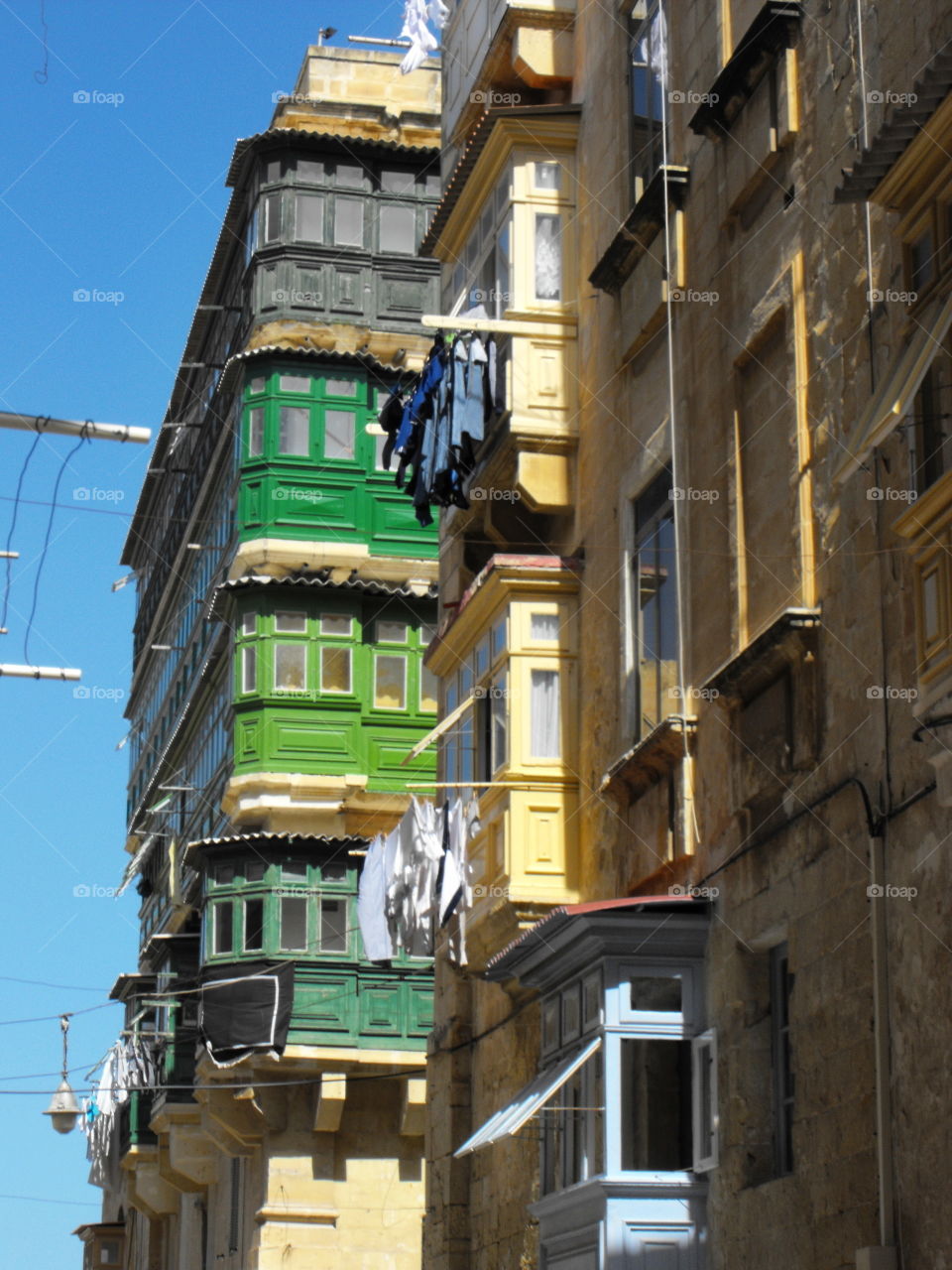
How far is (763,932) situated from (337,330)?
21.3 metres

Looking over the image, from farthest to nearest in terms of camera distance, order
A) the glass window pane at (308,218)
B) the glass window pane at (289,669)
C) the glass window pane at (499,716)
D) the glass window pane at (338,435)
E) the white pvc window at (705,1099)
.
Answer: the glass window pane at (308,218)
the glass window pane at (338,435)
the glass window pane at (289,669)
the glass window pane at (499,716)
the white pvc window at (705,1099)

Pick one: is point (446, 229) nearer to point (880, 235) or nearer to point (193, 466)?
point (880, 235)

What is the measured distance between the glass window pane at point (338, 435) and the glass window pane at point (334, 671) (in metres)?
3.13

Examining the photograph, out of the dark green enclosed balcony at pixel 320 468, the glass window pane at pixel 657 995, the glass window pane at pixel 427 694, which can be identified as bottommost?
the glass window pane at pixel 657 995

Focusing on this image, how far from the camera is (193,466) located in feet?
133

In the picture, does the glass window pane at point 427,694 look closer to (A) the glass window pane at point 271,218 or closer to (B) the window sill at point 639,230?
(A) the glass window pane at point 271,218

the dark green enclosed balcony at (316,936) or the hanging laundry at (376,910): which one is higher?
the dark green enclosed balcony at (316,936)

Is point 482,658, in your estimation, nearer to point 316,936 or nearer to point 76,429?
point 76,429

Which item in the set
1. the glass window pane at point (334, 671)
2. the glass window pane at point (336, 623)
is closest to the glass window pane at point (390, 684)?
the glass window pane at point (334, 671)

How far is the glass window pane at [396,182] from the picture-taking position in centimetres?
3456

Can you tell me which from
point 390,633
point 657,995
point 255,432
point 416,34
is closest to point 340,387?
point 255,432

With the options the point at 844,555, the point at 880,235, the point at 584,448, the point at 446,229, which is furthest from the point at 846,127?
the point at 446,229

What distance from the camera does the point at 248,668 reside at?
32594mm

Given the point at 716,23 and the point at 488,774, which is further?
the point at 488,774
